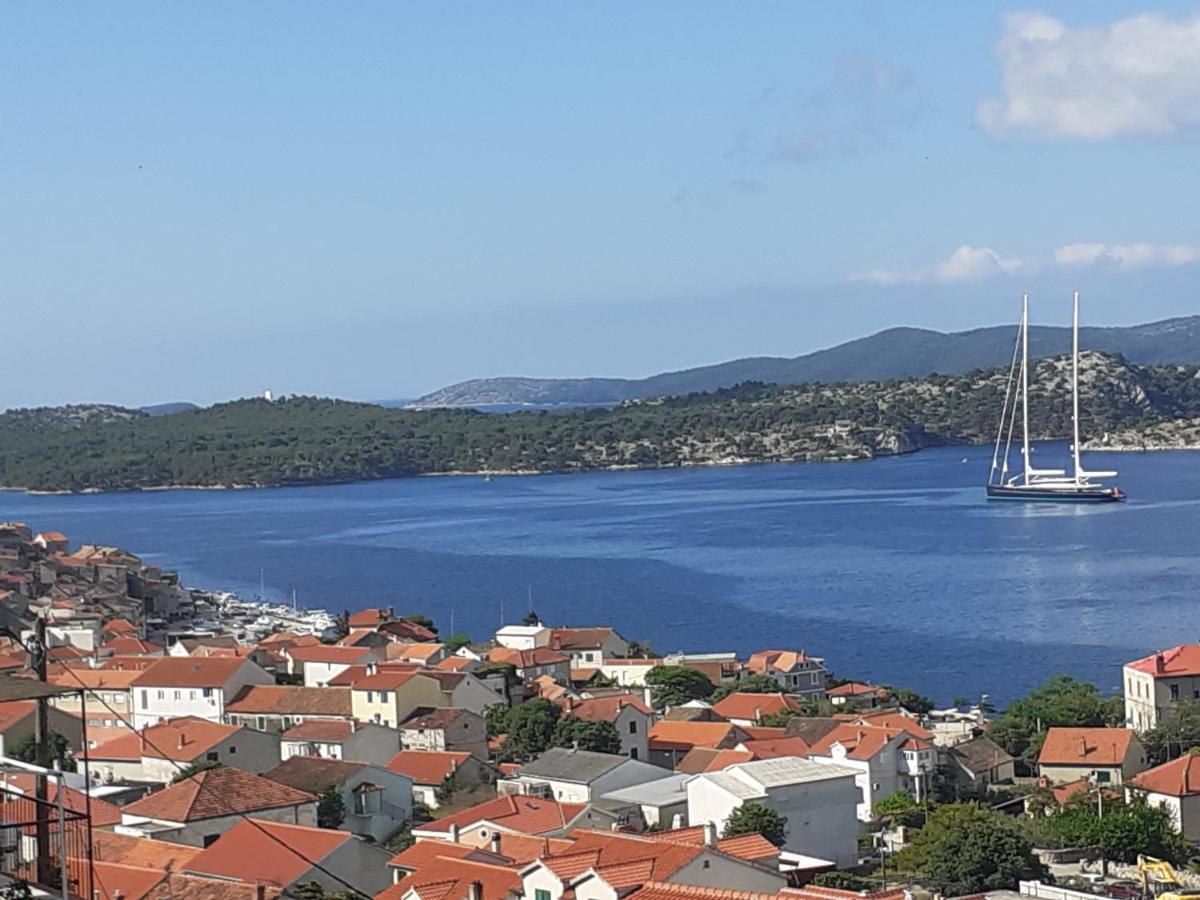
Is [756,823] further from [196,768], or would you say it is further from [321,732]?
[321,732]

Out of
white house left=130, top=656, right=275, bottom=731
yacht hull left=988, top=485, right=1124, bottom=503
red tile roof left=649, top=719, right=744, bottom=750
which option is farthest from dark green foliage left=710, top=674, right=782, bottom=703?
yacht hull left=988, top=485, right=1124, bottom=503

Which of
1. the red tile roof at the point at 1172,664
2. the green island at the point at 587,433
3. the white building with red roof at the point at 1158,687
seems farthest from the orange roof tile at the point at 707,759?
the green island at the point at 587,433

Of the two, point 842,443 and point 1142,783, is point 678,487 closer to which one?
point 842,443

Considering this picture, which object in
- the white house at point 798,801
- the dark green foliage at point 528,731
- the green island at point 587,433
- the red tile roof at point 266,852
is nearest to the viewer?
the red tile roof at point 266,852

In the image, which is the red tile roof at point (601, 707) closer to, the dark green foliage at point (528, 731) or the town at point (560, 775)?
the town at point (560, 775)

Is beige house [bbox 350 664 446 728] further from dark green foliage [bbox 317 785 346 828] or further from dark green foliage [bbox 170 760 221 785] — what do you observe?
dark green foliage [bbox 317 785 346 828]

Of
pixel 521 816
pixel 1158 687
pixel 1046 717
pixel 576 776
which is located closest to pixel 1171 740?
pixel 1046 717

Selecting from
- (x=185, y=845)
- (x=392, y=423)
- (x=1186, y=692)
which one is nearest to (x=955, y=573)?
(x=1186, y=692)
